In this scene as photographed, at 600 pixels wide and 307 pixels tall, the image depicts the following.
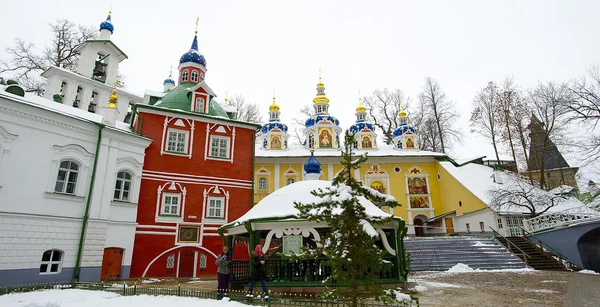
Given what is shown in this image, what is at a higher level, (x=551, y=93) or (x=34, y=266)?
(x=551, y=93)

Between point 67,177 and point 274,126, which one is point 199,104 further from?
point 274,126

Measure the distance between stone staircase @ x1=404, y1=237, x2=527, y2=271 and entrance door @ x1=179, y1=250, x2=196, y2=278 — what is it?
446 inches

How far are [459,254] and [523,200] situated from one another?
8475 millimetres

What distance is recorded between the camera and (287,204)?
1109 cm

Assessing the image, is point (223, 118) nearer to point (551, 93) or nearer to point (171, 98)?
point (171, 98)

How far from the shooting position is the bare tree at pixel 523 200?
23094 millimetres

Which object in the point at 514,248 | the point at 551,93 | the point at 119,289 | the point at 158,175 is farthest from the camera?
the point at 551,93

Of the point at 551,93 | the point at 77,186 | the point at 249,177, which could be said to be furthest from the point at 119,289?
the point at 551,93

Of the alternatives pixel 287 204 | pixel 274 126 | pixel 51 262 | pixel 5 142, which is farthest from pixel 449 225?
pixel 5 142

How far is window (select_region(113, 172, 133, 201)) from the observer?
54.5 feet

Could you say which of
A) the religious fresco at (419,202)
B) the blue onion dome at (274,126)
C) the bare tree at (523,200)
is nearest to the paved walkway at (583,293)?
the bare tree at (523,200)

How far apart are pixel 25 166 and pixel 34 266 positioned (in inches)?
148

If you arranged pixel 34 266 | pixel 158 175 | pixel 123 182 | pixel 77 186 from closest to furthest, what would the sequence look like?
pixel 34 266 → pixel 77 186 → pixel 123 182 → pixel 158 175

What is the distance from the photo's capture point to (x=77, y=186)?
1501 centimetres
